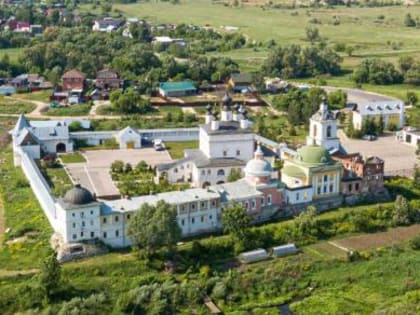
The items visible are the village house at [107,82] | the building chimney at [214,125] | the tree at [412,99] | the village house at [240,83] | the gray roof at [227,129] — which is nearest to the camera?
the gray roof at [227,129]

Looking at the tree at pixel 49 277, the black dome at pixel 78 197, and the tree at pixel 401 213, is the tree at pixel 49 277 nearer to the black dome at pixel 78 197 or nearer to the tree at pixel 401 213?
the black dome at pixel 78 197

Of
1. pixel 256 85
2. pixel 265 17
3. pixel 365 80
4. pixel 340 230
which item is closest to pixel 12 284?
pixel 340 230

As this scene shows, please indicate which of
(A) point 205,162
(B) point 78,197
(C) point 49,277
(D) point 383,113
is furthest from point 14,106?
(C) point 49,277

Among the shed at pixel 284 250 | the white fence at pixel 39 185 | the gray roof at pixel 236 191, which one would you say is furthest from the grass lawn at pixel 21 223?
the shed at pixel 284 250

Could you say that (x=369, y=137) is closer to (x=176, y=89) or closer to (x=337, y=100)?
(x=337, y=100)

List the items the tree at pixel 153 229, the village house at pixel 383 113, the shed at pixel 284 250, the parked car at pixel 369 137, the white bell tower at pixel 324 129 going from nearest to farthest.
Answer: the tree at pixel 153 229, the shed at pixel 284 250, the white bell tower at pixel 324 129, the parked car at pixel 369 137, the village house at pixel 383 113
